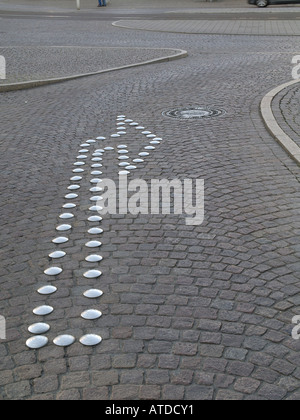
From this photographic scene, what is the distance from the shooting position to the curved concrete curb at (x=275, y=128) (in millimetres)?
7903

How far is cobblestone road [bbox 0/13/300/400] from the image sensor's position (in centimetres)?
367

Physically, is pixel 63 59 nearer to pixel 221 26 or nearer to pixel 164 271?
pixel 221 26

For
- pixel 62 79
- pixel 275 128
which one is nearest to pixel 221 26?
pixel 62 79

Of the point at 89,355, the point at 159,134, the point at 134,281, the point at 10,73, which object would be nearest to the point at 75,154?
the point at 159,134

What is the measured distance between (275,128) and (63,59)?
9.85 metres

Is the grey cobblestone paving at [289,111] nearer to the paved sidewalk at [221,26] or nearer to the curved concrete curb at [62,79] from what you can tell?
the curved concrete curb at [62,79]

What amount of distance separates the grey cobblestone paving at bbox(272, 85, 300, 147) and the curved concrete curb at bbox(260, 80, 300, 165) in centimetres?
8

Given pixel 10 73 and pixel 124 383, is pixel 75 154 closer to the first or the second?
pixel 124 383

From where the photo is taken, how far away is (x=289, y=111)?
33.1ft
